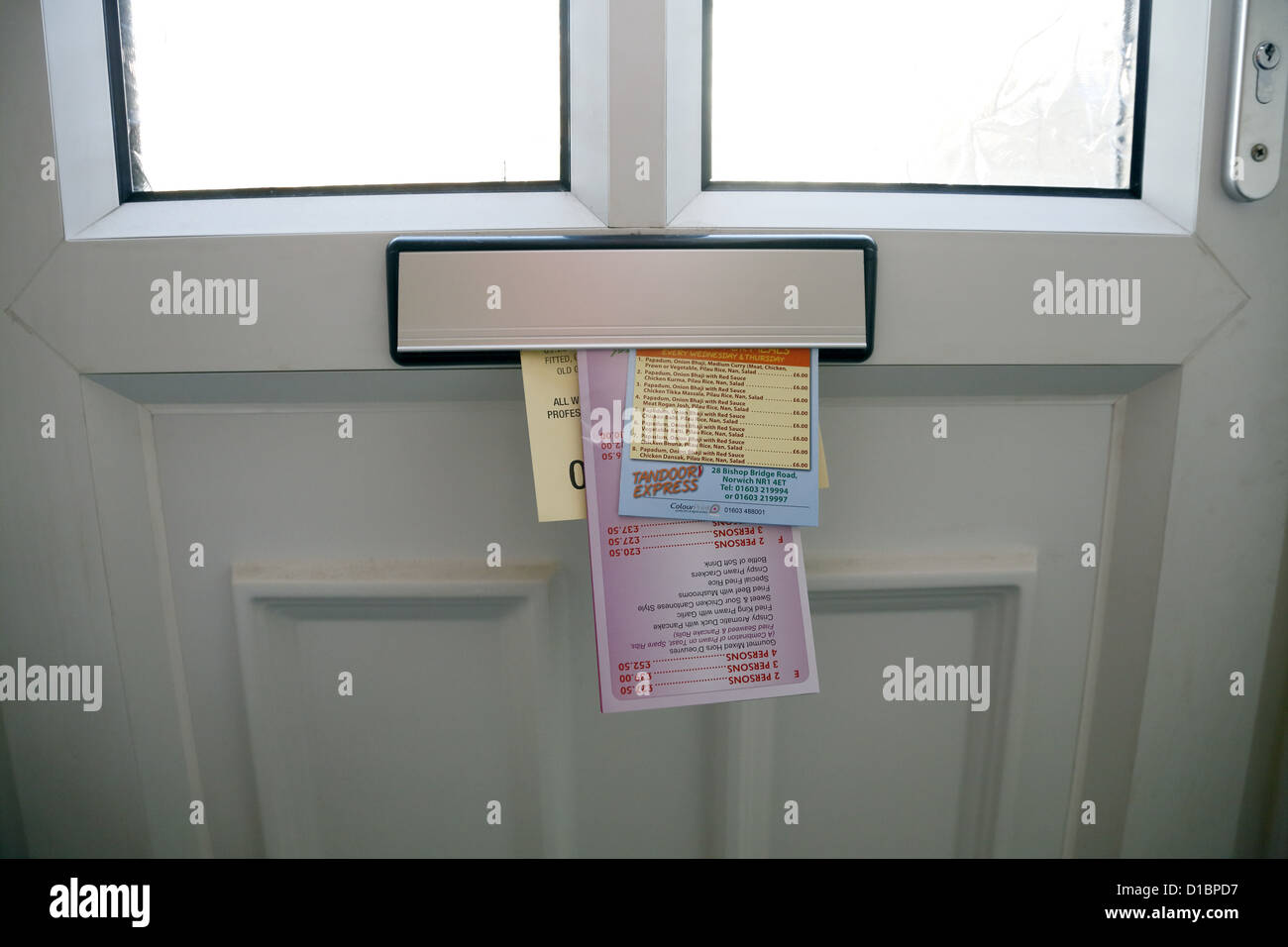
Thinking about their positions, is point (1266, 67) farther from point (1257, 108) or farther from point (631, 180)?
point (631, 180)

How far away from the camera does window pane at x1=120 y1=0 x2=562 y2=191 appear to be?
601mm

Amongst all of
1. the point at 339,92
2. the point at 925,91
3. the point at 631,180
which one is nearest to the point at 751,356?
the point at 631,180

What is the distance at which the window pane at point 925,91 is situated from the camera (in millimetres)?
602

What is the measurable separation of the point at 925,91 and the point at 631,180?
0.32m

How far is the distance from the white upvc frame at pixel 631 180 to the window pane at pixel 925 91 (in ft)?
0.12

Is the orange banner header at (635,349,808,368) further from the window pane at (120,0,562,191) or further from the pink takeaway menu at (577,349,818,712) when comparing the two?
the window pane at (120,0,562,191)

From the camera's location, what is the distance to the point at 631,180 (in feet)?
1.80

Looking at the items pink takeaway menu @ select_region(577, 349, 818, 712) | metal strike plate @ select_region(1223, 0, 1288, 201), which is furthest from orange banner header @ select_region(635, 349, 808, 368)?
metal strike plate @ select_region(1223, 0, 1288, 201)

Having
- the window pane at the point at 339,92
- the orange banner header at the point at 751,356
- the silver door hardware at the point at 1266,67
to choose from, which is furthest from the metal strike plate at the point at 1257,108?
the window pane at the point at 339,92

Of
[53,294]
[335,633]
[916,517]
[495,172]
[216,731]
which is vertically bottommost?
[216,731]

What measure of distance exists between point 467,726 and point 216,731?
0.83ft

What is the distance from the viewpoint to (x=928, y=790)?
65 centimetres
